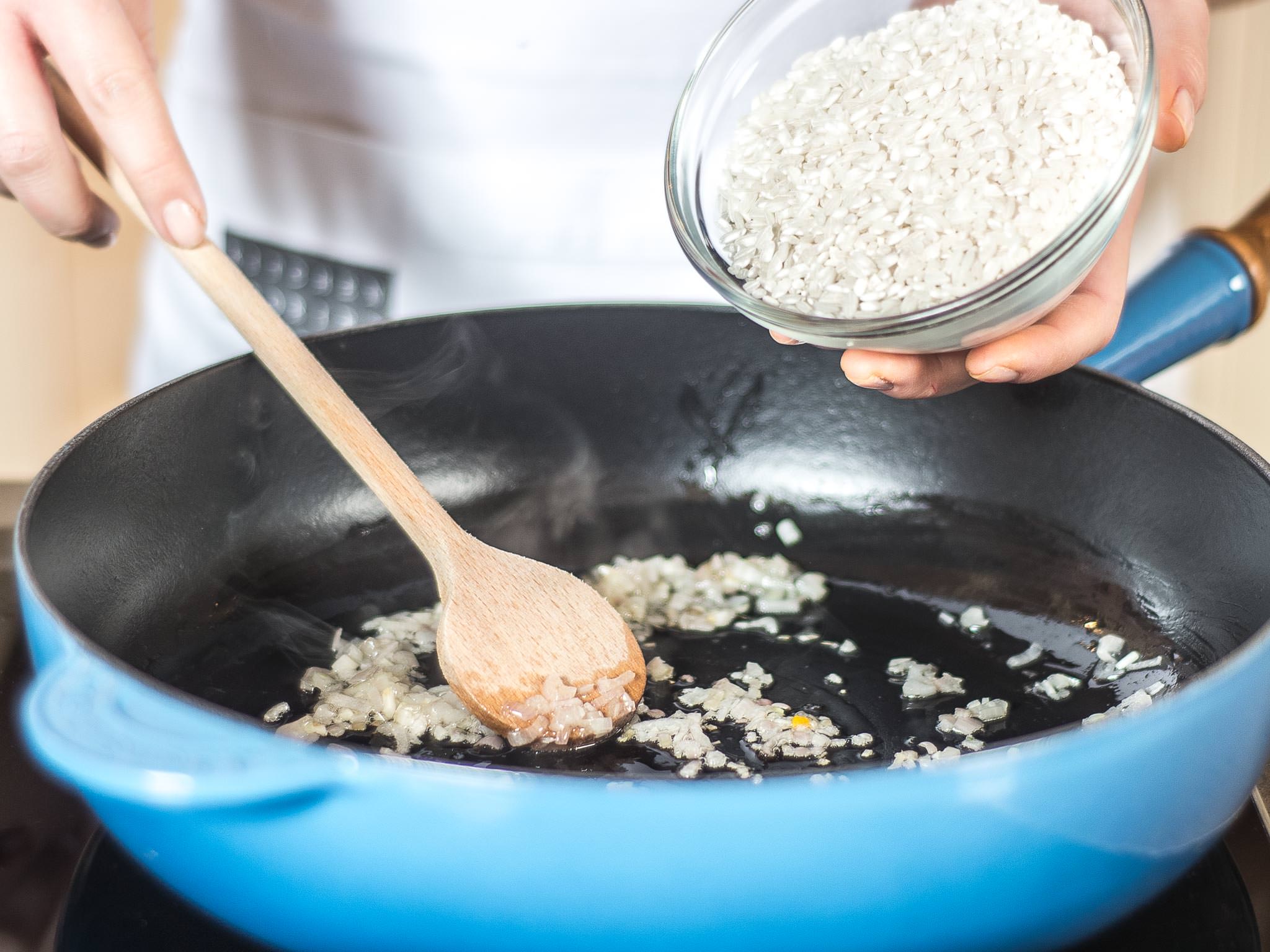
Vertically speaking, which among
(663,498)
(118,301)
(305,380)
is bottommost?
(118,301)

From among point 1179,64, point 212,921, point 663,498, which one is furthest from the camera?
point 663,498

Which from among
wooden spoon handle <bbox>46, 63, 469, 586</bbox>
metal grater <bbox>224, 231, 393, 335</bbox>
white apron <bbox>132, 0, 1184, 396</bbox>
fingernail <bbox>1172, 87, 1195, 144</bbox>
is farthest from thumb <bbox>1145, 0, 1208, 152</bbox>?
metal grater <bbox>224, 231, 393, 335</bbox>

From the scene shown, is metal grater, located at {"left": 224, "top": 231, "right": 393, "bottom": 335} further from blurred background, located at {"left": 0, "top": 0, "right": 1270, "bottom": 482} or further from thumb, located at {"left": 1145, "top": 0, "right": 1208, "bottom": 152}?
thumb, located at {"left": 1145, "top": 0, "right": 1208, "bottom": 152}

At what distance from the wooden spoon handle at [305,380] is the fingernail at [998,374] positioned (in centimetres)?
32

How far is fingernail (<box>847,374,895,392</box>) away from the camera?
0.64m

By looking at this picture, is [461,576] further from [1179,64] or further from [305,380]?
[1179,64]

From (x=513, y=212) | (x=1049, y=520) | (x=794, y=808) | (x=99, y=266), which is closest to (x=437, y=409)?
(x=513, y=212)

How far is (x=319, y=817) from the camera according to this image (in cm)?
40

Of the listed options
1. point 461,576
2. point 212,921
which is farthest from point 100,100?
point 212,921

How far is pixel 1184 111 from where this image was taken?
2.25 feet

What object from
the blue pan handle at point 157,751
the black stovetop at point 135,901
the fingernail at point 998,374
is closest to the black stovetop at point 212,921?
the black stovetop at point 135,901

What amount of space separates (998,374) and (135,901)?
49 centimetres

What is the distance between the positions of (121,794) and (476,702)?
0.88ft

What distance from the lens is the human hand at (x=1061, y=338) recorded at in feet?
2.08
